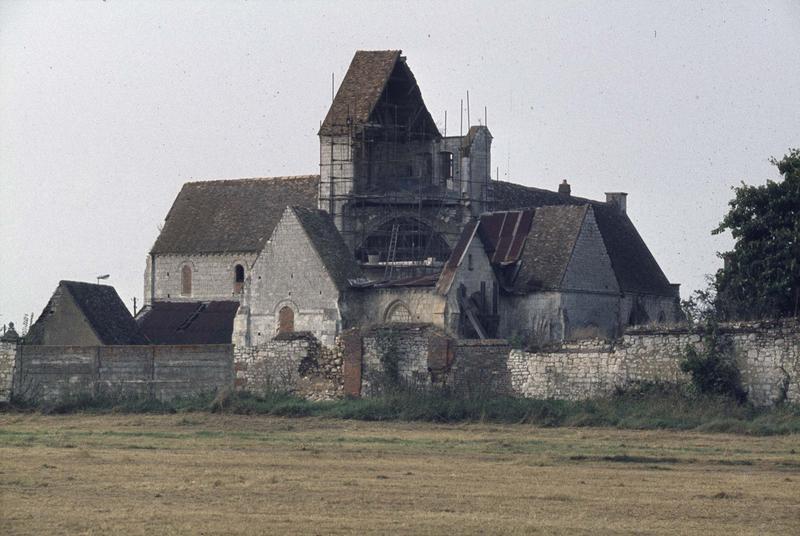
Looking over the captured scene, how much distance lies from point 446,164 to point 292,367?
1904cm

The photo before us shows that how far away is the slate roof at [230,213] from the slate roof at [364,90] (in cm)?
461

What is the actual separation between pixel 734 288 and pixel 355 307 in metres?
12.3

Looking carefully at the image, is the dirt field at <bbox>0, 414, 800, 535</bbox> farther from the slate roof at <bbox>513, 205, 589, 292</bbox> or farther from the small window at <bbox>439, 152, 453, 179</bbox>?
the small window at <bbox>439, 152, 453, 179</bbox>

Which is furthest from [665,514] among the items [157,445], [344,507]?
[157,445]

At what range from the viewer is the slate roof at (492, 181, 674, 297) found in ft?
190

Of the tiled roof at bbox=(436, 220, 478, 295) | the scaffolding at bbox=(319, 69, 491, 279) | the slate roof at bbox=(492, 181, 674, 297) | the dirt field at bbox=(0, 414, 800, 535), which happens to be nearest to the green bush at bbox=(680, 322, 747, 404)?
the dirt field at bbox=(0, 414, 800, 535)

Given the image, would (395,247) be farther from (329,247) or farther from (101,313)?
(101,313)

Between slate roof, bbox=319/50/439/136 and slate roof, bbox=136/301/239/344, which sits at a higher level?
slate roof, bbox=319/50/439/136

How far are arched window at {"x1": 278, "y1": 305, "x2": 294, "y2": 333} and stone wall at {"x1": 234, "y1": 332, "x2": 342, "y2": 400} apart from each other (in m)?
6.35

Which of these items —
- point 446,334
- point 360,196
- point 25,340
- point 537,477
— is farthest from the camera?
point 360,196

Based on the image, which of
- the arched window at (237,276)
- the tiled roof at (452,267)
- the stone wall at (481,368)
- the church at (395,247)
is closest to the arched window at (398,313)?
the church at (395,247)

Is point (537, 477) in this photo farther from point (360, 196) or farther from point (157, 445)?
point (360, 196)

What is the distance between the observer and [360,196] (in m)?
56.2

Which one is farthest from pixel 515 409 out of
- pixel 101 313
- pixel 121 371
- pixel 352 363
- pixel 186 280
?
pixel 186 280
